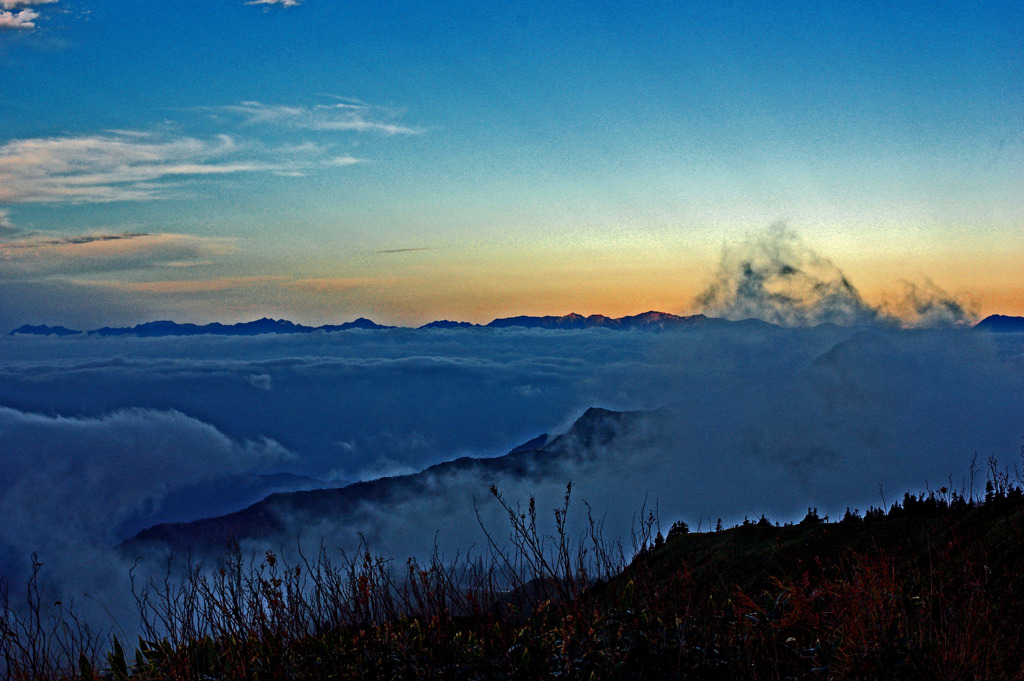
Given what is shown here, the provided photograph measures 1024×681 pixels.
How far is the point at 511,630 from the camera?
6.52 meters

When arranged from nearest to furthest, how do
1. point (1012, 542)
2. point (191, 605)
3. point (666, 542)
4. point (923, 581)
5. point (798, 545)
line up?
point (191, 605)
point (923, 581)
point (1012, 542)
point (798, 545)
point (666, 542)

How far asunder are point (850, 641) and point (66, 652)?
6786 millimetres

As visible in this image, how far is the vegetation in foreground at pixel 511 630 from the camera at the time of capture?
5.81m

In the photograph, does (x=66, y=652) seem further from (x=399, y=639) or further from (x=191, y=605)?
(x=399, y=639)

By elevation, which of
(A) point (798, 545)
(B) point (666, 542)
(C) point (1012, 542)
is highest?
(C) point (1012, 542)

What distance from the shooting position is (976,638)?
605cm

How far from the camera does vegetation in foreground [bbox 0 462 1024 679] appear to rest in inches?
229

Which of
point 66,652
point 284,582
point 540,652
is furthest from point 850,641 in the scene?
point 66,652

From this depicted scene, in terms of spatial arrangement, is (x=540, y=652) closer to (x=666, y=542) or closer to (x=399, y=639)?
(x=399, y=639)

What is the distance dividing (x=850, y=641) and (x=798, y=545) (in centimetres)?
904

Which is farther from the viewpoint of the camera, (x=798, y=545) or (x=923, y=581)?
(x=798, y=545)

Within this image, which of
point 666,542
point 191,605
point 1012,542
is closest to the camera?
point 191,605

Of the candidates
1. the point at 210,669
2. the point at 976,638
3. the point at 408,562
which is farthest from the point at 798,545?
the point at 210,669

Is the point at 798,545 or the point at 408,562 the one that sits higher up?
the point at 408,562
